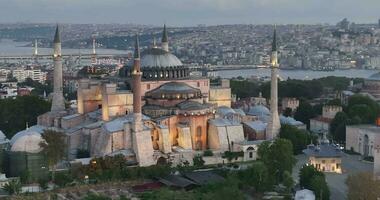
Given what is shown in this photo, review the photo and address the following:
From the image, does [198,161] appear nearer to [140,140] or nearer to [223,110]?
[140,140]

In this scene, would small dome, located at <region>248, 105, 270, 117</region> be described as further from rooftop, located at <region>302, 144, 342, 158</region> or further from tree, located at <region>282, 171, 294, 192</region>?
tree, located at <region>282, 171, 294, 192</region>

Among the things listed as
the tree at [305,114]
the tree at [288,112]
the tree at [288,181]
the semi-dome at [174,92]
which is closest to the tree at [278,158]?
the tree at [288,181]

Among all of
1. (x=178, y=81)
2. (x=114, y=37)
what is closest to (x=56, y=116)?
(x=178, y=81)

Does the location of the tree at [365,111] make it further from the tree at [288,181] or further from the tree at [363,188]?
the tree at [363,188]

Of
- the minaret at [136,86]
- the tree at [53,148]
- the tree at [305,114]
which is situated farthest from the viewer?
the tree at [305,114]

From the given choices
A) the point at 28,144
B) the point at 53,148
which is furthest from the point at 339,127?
the point at 28,144

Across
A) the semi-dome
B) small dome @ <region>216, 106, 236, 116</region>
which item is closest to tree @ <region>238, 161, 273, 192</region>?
the semi-dome

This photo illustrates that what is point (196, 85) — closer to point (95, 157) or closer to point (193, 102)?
point (193, 102)
